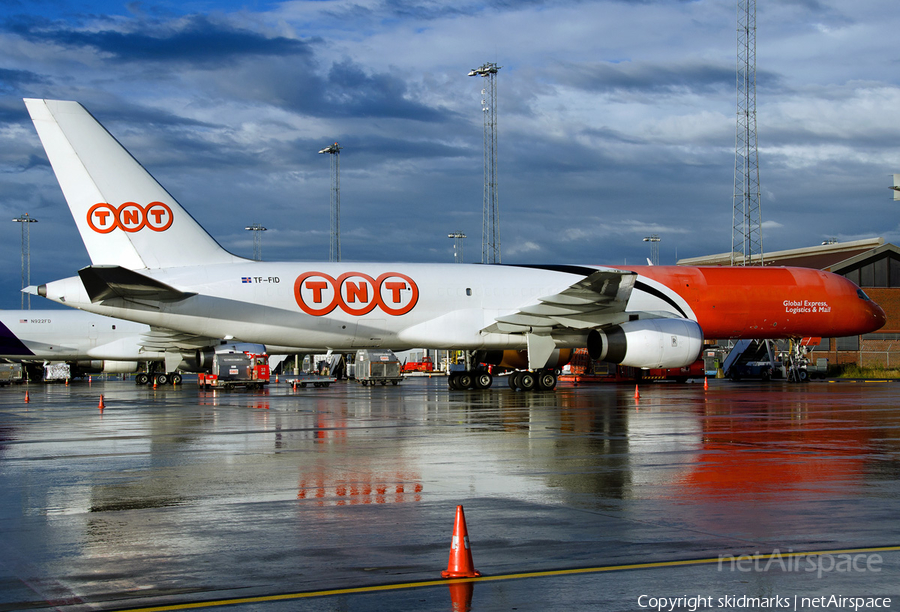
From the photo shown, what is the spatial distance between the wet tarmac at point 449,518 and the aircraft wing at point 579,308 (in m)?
12.7

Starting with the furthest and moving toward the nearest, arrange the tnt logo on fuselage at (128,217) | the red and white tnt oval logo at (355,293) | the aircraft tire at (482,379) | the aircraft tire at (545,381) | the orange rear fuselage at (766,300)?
the aircraft tire at (482,379) < the orange rear fuselage at (766,300) < the aircraft tire at (545,381) < the red and white tnt oval logo at (355,293) < the tnt logo on fuselage at (128,217)

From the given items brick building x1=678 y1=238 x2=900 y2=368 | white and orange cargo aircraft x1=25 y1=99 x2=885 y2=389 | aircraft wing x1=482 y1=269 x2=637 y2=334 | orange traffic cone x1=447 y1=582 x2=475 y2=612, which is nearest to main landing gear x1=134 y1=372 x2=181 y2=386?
white and orange cargo aircraft x1=25 y1=99 x2=885 y2=389

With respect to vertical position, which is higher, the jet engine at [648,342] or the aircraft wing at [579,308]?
the aircraft wing at [579,308]

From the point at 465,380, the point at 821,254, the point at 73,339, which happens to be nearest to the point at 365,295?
the point at 465,380

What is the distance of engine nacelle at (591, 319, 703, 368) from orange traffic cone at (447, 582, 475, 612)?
24.9 metres

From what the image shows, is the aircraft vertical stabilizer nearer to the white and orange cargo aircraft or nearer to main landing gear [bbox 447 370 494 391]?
the white and orange cargo aircraft

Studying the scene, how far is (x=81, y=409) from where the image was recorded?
2614 cm

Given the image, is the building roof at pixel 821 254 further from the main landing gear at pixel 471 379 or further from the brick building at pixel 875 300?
the main landing gear at pixel 471 379

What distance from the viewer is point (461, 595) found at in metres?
5.53

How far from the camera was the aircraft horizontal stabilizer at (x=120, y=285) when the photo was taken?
25.5 metres

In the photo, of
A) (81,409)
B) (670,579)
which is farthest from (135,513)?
(81,409)

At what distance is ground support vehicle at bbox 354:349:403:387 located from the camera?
155 ft

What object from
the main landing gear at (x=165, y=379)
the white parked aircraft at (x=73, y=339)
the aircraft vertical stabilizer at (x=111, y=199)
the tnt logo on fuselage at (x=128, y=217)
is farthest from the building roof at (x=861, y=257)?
the tnt logo on fuselage at (x=128, y=217)

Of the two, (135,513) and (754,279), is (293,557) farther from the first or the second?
(754,279)
